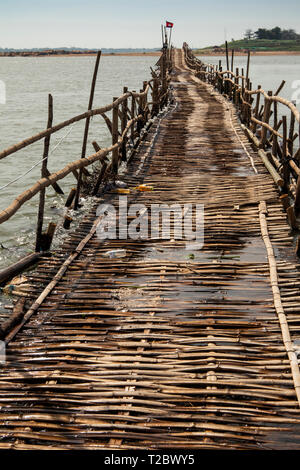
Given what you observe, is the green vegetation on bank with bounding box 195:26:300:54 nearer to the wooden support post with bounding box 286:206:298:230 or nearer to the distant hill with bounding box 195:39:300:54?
the distant hill with bounding box 195:39:300:54

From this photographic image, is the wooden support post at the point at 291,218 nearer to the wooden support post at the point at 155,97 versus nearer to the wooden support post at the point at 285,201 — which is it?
the wooden support post at the point at 285,201

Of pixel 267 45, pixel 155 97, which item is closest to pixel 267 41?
pixel 267 45

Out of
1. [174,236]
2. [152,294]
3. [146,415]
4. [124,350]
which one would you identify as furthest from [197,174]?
[146,415]

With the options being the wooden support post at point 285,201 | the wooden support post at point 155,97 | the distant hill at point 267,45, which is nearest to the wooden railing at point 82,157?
the wooden support post at point 155,97

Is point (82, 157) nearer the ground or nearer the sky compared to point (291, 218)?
nearer the sky

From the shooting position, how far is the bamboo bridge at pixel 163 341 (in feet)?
9.37

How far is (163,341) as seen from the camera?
3.70m

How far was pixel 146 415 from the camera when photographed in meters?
2.95

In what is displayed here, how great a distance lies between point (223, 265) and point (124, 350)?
1702 mm

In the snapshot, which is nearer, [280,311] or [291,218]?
[280,311]

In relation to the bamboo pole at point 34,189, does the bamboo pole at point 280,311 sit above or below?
below

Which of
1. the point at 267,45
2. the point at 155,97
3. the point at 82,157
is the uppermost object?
the point at 267,45

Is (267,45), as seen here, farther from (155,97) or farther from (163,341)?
(163,341)

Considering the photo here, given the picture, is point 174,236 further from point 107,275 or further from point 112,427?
point 112,427
